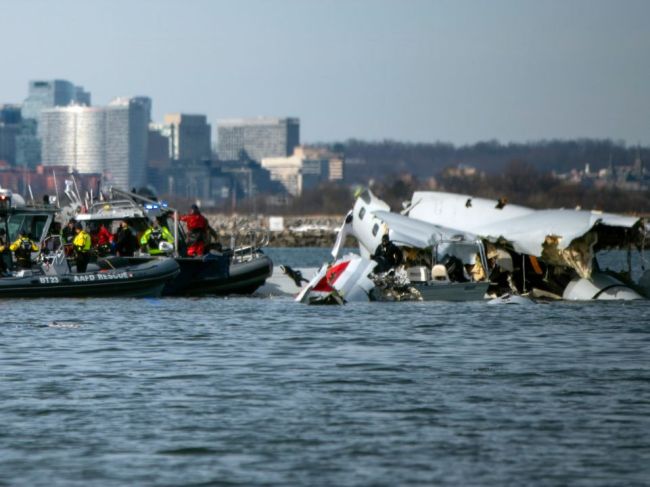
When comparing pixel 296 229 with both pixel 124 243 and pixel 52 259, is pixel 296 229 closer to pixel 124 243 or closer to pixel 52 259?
pixel 124 243

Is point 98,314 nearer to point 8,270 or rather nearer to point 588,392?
point 8,270

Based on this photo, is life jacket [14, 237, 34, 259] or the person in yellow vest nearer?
life jacket [14, 237, 34, 259]

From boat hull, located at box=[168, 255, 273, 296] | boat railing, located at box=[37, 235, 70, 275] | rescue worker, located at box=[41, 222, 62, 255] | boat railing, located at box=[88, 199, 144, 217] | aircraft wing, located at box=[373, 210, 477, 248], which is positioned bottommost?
boat hull, located at box=[168, 255, 273, 296]

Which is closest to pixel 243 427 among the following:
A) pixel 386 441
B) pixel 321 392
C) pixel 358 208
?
pixel 386 441

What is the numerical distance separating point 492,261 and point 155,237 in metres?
8.61

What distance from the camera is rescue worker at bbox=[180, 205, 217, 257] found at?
39.3m

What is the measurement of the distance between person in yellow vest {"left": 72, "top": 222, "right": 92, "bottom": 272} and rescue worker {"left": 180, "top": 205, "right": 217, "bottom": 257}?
3.30 m

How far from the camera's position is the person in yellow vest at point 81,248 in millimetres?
35562

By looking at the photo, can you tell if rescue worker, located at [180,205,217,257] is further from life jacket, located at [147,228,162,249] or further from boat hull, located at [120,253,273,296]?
life jacket, located at [147,228,162,249]

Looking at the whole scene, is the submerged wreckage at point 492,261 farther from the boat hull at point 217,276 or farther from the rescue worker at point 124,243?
the rescue worker at point 124,243

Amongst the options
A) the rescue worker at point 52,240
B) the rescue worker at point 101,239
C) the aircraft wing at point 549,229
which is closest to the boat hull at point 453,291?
the aircraft wing at point 549,229

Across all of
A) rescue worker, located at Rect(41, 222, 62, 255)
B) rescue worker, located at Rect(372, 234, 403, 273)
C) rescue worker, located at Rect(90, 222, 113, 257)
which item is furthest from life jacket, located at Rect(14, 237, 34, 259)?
rescue worker, located at Rect(372, 234, 403, 273)

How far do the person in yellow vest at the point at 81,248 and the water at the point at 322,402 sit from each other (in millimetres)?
3849

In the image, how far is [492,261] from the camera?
38.8 metres
